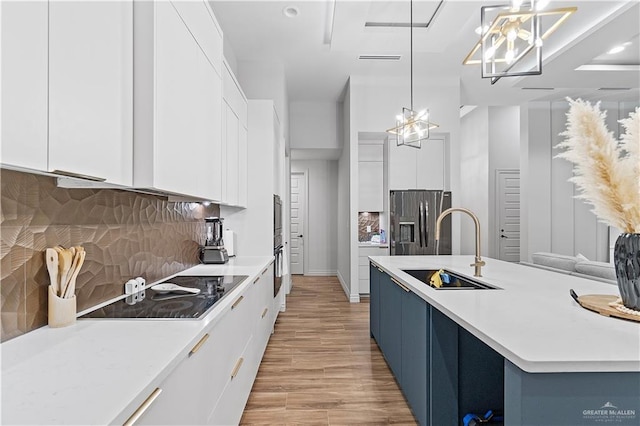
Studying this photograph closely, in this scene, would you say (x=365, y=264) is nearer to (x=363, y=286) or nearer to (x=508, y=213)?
(x=363, y=286)

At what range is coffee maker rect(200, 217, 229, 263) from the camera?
9.89ft

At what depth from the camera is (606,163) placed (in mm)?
1229

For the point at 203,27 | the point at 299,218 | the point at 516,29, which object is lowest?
the point at 299,218

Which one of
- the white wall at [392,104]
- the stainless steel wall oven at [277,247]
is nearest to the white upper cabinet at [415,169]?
the white wall at [392,104]

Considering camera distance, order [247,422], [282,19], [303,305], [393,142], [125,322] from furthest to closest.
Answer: [393,142]
[303,305]
[282,19]
[247,422]
[125,322]

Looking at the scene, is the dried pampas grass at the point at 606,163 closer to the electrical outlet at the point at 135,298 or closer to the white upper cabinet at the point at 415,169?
the electrical outlet at the point at 135,298

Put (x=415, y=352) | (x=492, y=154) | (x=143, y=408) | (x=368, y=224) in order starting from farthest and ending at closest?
(x=492, y=154) < (x=368, y=224) < (x=415, y=352) < (x=143, y=408)

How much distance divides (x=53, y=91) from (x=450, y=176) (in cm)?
536

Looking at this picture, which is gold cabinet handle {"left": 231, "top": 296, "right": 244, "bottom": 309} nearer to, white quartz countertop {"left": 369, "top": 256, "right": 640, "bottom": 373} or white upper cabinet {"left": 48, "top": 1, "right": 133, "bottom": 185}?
white upper cabinet {"left": 48, "top": 1, "right": 133, "bottom": 185}

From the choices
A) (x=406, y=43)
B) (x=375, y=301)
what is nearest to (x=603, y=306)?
(x=375, y=301)

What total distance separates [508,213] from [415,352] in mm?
6975

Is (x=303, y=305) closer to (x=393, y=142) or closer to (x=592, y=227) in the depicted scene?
(x=393, y=142)

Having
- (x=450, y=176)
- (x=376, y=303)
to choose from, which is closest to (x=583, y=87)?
(x=450, y=176)

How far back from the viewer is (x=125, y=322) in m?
1.32
